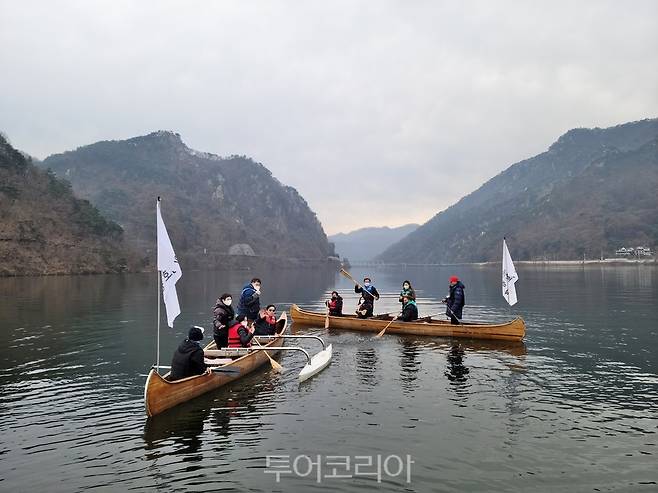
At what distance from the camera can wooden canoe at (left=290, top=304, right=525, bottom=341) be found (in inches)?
997

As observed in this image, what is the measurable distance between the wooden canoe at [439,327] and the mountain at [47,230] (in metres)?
87.4

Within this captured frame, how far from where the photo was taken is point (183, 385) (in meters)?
14.3

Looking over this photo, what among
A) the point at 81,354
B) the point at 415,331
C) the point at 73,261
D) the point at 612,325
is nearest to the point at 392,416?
the point at 415,331

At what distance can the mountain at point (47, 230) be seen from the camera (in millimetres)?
98125

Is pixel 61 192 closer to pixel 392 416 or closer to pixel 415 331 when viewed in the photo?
pixel 415 331

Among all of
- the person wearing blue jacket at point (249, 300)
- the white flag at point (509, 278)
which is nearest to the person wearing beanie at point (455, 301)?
the white flag at point (509, 278)

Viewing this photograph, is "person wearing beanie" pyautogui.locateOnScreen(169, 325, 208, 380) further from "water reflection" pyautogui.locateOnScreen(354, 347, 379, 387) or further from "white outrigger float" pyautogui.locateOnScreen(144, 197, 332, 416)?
"water reflection" pyautogui.locateOnScreen(354, 347, 379, 387)

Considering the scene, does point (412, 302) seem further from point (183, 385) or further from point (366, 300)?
point (183, 385)

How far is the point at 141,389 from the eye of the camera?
1673cm

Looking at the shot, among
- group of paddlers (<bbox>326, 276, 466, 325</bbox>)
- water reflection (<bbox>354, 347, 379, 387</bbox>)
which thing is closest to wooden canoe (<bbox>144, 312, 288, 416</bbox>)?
water reflection (<bbox>354, 347, 379, 387</bbox>)

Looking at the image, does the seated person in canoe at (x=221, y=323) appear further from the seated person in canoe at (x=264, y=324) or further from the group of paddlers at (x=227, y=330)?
the seated person in canoe at (x=264, y=324)

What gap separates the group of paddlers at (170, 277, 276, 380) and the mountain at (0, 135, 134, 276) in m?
89.1

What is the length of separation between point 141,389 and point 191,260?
174m

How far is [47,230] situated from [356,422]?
118 m
